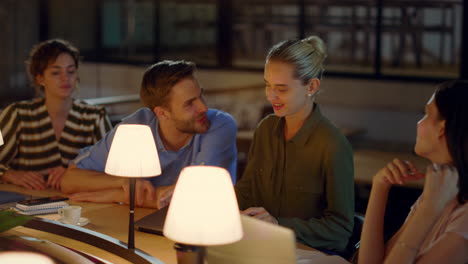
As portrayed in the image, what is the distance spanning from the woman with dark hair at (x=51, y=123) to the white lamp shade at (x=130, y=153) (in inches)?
56.6

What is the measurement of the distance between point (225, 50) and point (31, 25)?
2778 millimetres

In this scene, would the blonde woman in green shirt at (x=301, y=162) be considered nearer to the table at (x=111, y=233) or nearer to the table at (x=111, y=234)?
the table at (x=111, y=234)

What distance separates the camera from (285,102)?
266 centimetres

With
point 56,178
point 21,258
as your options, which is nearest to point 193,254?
point 21,258

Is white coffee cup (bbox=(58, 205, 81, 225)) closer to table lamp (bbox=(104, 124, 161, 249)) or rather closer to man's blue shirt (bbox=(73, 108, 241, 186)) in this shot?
table lamp (bbox=(104, 124, 161, 249))

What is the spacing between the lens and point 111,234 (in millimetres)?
2412

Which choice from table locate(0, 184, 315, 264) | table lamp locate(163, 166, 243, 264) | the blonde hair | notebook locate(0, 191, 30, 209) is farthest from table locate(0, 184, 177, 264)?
the blonde hair

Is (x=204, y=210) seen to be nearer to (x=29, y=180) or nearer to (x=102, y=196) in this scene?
(x=102, y=196)

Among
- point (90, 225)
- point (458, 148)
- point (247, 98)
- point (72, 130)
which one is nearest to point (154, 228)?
point (90, 225)

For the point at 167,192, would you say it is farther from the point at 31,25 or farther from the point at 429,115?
the point at 31,25

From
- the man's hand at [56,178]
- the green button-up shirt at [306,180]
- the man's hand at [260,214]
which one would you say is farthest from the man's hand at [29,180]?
the man's hand at [260,214]

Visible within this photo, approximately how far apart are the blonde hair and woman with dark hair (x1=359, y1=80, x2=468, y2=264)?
2.33ft

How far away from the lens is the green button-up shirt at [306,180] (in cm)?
248

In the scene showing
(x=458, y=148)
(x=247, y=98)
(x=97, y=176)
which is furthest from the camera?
(x=247, y=98)
